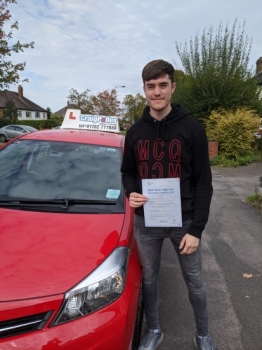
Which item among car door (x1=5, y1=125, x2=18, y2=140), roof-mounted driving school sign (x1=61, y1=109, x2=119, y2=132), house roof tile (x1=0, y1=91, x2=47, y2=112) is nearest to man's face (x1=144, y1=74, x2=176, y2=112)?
roof-mounted driving school sign (x1=61, y1=109, x2=119, y2=132)

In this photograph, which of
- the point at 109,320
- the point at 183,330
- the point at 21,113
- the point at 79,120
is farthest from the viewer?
the point at 21,113

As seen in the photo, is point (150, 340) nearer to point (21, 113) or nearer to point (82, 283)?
point (82, 283)

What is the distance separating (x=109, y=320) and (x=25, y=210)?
43.3 inches

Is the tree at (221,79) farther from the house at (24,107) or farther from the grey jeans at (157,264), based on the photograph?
the house at (24,107)

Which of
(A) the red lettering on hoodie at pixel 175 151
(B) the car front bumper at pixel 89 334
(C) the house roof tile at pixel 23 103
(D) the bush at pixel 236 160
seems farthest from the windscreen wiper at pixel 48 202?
(C) the house roof tile at pixel 23 103

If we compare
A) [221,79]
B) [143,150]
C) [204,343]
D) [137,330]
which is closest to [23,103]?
[221,79]

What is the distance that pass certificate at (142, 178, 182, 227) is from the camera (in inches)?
76.0

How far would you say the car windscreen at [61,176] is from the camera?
2424 mm

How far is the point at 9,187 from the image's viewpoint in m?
2.62

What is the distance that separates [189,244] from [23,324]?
41.5 inches

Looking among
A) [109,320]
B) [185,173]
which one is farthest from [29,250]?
[185,173]

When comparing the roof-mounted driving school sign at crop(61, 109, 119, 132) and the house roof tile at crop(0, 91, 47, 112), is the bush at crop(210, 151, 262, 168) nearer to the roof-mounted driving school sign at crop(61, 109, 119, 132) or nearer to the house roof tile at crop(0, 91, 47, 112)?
the roof-mounted driving school sign at crop(61, 109, 119, 132)

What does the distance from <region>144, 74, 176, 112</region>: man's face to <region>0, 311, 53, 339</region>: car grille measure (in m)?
1.33

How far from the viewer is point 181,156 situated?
190 centimetres
